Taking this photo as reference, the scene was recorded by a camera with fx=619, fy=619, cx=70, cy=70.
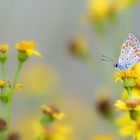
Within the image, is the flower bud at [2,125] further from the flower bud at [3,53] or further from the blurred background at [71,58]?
the blurred background at [71,58]

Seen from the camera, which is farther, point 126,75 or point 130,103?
point 126,75

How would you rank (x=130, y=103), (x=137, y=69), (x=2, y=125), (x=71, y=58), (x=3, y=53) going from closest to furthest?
(x=2, y=125), (x=130, y=103), (x=3, y=53), (x=137, y=69), (x=71, y=58)

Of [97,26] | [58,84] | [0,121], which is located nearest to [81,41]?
[97,26]

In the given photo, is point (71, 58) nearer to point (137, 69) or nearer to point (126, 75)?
point (137, 69)

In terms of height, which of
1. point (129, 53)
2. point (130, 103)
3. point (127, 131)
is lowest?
point (127, 131)

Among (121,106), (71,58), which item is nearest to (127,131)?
(121,106)

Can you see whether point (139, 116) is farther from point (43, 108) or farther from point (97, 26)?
point (97, 26)

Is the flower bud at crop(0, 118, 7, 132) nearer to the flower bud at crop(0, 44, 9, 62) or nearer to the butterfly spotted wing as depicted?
the flower bud at crop(0, 44, 9, 62)

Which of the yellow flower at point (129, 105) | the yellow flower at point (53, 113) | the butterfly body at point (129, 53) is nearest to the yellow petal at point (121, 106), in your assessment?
the yellow flower at point (129, 105)

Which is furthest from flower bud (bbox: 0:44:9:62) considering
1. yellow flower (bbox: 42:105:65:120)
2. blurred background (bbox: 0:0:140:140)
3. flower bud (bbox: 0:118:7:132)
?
blurred background (bbox: 0:0:140:140)
